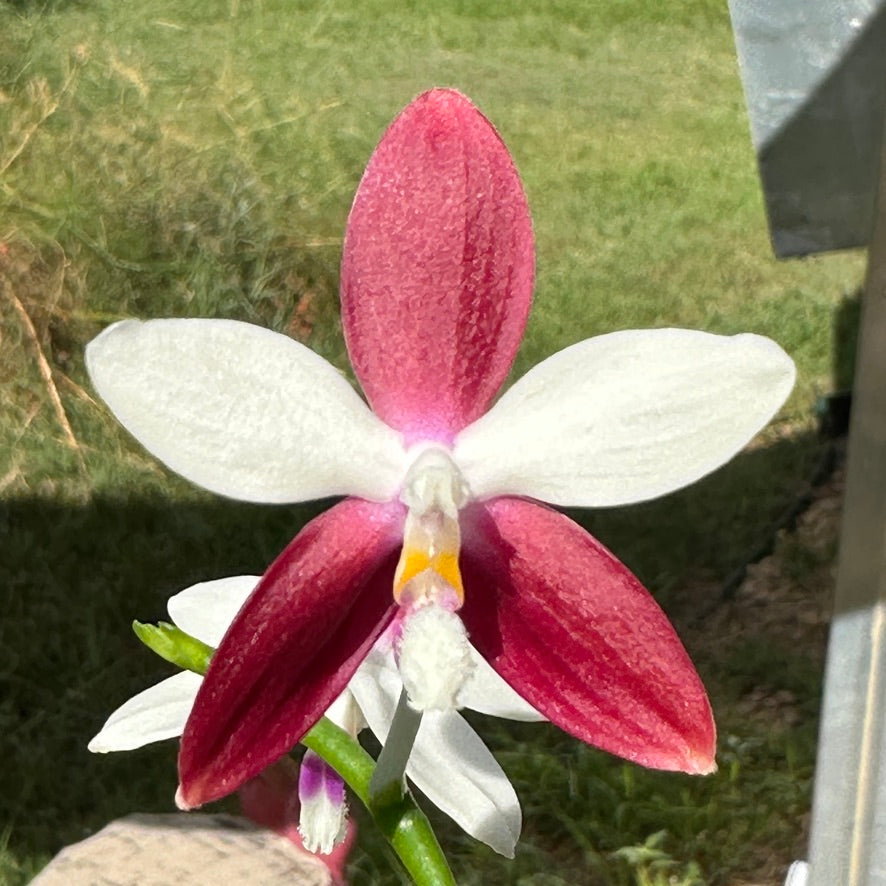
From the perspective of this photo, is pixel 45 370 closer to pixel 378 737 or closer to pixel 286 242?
pixel 286 242

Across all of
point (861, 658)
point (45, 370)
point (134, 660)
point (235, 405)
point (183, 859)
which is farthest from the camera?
point (45, 370)

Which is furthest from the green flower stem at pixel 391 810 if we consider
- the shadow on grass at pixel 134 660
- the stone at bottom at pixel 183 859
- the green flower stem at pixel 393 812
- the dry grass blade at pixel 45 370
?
the dry grass blade at pixel 45 370

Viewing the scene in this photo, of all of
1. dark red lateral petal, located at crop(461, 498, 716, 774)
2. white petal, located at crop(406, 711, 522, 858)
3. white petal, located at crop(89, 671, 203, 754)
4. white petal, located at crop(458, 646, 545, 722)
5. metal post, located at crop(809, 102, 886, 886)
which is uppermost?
dark red lateral petal, located at crop(461, 498, 716, 774)

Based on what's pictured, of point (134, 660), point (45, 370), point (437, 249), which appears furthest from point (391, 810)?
point (45, 370)

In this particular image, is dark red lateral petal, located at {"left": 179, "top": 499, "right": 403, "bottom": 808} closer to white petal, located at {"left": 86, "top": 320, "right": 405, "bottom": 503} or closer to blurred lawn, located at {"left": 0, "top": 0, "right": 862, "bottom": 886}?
white petal, located at {"left": 86, "top": 320, "right": 405, "bottom": 503}

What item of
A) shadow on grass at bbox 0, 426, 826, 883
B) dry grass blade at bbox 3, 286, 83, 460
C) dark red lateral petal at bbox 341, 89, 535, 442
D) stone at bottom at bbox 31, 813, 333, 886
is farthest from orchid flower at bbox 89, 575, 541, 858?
dry grass blade at bbox 3, 286, 83, 460

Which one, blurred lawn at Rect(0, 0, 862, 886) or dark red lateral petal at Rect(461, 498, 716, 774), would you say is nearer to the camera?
dark red lateral petal at Rect(461, 498, 716, 774)

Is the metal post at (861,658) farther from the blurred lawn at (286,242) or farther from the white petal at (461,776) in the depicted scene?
the blurred lawn at (286,242)
